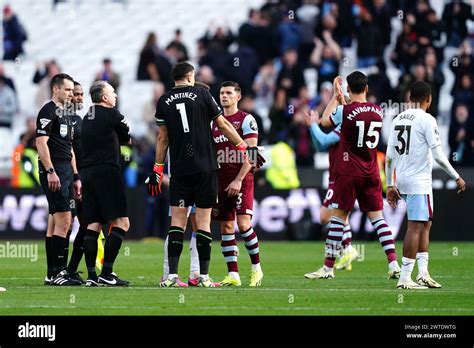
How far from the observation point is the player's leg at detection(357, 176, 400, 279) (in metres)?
14.9

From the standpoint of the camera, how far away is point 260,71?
2833 centimetres

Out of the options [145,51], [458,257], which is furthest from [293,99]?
[458,257]

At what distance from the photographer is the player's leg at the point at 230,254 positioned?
14.0 m

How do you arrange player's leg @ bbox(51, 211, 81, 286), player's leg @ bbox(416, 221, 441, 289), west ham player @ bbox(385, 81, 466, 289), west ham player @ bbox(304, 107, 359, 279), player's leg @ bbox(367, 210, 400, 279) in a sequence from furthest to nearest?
1. west ham player @ bbox(304, 107, 359, 279)
2. player's leg @ bbox(367, 210, 400, 279)
3. player's leg @ bbox(51, 211, 81, 286)
4. player's leg @ bbox(416, 221, 441, 289)
5. west ham player @ bbox(385, 81, 466, 289)

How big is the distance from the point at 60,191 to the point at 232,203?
78.7 inches

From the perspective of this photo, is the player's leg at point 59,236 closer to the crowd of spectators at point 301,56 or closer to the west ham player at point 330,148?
the west ham player at point 330,148

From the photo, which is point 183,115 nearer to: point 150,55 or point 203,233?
point 203,233

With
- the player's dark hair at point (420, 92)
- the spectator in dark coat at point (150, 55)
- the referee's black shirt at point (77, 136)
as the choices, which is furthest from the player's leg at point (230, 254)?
the spectator in dark coat at point (150, 55)

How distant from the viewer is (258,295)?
41.1 ft

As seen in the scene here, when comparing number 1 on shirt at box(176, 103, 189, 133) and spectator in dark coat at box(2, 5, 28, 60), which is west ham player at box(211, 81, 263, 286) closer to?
number 1 on shirt at box(176, 103, 189, 133)

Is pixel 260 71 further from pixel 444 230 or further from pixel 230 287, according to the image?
pixel 230 287

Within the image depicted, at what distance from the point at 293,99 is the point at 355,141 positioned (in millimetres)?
12394

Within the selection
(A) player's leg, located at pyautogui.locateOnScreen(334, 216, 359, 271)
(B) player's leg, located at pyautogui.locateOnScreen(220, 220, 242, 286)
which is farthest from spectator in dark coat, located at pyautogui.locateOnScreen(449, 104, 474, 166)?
(B) player's leg, located at pyautogui.locateOnScreen(220, 220, 242, 286)

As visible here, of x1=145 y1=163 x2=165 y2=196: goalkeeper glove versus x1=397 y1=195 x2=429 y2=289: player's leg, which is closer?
x1=397 y1=195 x2=429 y2=289: player's leg
